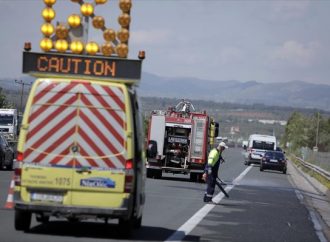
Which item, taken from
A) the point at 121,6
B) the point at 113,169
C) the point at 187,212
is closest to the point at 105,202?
the point at 113,169

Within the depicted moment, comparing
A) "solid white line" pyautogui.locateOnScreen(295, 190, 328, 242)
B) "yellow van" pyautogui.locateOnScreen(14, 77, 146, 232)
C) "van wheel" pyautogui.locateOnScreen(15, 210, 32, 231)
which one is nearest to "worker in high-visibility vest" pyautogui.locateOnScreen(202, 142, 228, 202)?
"solid white line" pyautogui.locateOnScreen(295, 190, 328, 242)

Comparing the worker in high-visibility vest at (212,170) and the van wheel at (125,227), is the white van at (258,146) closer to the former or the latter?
the worker in high-visibility vest at (212,170)

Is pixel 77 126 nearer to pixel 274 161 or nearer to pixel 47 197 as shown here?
pixel 47 197

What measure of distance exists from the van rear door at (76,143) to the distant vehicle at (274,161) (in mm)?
45021

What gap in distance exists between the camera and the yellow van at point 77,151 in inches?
511

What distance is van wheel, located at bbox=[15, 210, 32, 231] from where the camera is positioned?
1356 centimetres

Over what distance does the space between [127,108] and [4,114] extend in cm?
5017

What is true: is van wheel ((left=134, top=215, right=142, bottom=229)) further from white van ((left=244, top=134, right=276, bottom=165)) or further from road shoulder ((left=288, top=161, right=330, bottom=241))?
white van ((left=244, top=134, right=276, bottom=165))

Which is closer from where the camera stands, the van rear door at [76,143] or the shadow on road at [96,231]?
the van rear door at [76,143]

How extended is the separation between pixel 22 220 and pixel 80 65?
258 cm

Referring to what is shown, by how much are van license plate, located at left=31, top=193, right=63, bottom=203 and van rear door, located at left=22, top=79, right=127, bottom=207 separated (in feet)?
0.05

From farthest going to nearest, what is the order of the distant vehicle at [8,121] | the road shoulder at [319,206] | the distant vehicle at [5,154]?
1. the distant vehicle at [8,121]
2. the distant vehicle at [5,154]
3. the road shoulder at [319,206]

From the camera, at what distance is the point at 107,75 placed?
13266mm

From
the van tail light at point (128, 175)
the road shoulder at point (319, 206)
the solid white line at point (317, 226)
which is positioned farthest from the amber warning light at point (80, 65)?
the road shoulder at point (319, 206)
